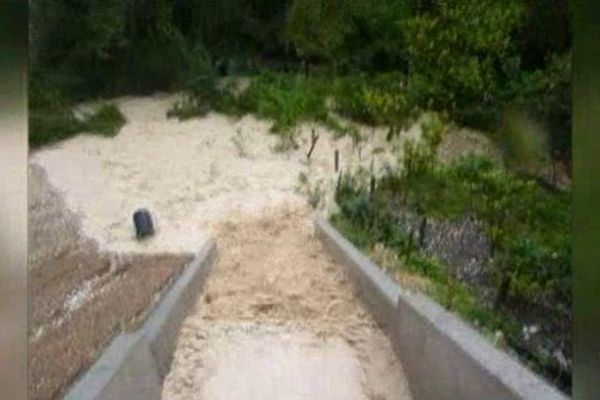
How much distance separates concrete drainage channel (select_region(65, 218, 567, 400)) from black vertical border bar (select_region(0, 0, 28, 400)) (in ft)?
0.56

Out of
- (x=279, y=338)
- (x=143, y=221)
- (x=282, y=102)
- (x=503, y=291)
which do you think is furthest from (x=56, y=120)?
(x=503, y=291)

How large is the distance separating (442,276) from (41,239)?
873 mm

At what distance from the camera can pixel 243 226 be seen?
217 centimetres

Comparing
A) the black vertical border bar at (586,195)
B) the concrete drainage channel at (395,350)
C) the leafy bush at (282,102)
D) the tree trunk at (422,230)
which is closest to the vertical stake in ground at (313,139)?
the leafy bush at (282,102)

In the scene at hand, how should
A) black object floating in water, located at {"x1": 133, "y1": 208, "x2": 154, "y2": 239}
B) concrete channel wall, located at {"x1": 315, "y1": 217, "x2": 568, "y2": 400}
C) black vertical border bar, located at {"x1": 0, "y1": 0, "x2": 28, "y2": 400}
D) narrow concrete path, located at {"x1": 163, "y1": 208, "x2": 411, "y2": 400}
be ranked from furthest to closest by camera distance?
black object floating in water, located at {"x1": 133, "y1": 208, "x2": 154, "y2": 239} < narrow concrete path, located at {"x1": 163, "y1": 208, "x2": 411, "y2": 400} < concrete channel wall, located at {"x1": 315, "y1": 217, "x2": 568, "y2": 400} < black vertical border bar, located at {"x1": 0, "y1": 0, "x2": 28, "y2": 400}

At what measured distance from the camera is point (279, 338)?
203 cm

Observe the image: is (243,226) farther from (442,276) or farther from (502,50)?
(502,50)

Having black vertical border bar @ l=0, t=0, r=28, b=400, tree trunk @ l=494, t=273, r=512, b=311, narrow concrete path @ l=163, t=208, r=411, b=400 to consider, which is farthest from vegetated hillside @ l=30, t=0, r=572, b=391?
black vertical border bar @ l=0, t=0, r=28, b=400

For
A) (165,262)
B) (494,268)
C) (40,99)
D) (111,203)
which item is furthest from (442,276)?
(40,99)

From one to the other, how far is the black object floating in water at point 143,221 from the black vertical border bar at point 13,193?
395 mm

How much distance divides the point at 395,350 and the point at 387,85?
1.97 feet

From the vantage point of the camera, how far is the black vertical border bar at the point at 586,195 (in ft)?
5.54

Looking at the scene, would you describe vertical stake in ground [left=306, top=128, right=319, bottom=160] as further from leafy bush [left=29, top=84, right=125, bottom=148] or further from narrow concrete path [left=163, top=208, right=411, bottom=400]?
leafy bush [left=29, top=84, right=125, bottom=148]

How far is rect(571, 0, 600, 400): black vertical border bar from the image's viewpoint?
169 centimetres
